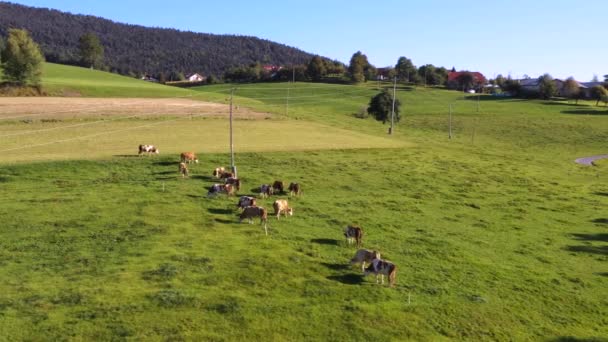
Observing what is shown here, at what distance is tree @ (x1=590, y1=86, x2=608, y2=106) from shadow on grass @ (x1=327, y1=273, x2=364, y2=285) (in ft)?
489

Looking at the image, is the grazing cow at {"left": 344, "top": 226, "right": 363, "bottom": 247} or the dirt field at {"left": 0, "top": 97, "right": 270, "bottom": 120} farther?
the dirt field at {"left": 0, "top": 97, "right": 270, "bottom": 120}

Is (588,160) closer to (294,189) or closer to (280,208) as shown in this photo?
(294,189)

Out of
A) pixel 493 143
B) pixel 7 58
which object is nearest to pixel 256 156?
pixel 493 143

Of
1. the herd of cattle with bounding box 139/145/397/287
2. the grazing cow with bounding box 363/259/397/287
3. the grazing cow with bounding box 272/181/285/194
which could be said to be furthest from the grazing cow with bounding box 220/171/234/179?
the grazing cow with bounding box 363/259/397/287

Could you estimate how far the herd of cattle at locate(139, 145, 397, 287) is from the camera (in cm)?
2433

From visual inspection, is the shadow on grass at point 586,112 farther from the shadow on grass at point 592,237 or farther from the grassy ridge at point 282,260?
the shadow on grass at point 592,237

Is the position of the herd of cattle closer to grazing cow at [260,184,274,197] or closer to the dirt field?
grazing cow at [260,184,274,197]

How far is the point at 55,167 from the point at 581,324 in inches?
1414

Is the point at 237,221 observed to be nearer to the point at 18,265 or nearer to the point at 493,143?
the point at 18,265

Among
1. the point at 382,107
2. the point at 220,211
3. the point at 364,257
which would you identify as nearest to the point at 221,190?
the point at 220,211

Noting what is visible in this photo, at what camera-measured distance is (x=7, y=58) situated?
327 ft

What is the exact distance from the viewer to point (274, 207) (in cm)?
3375

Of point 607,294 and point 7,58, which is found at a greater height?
point 7,58

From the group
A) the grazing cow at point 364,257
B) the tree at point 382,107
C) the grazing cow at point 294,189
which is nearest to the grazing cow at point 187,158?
the grazing cow at point 294,189
